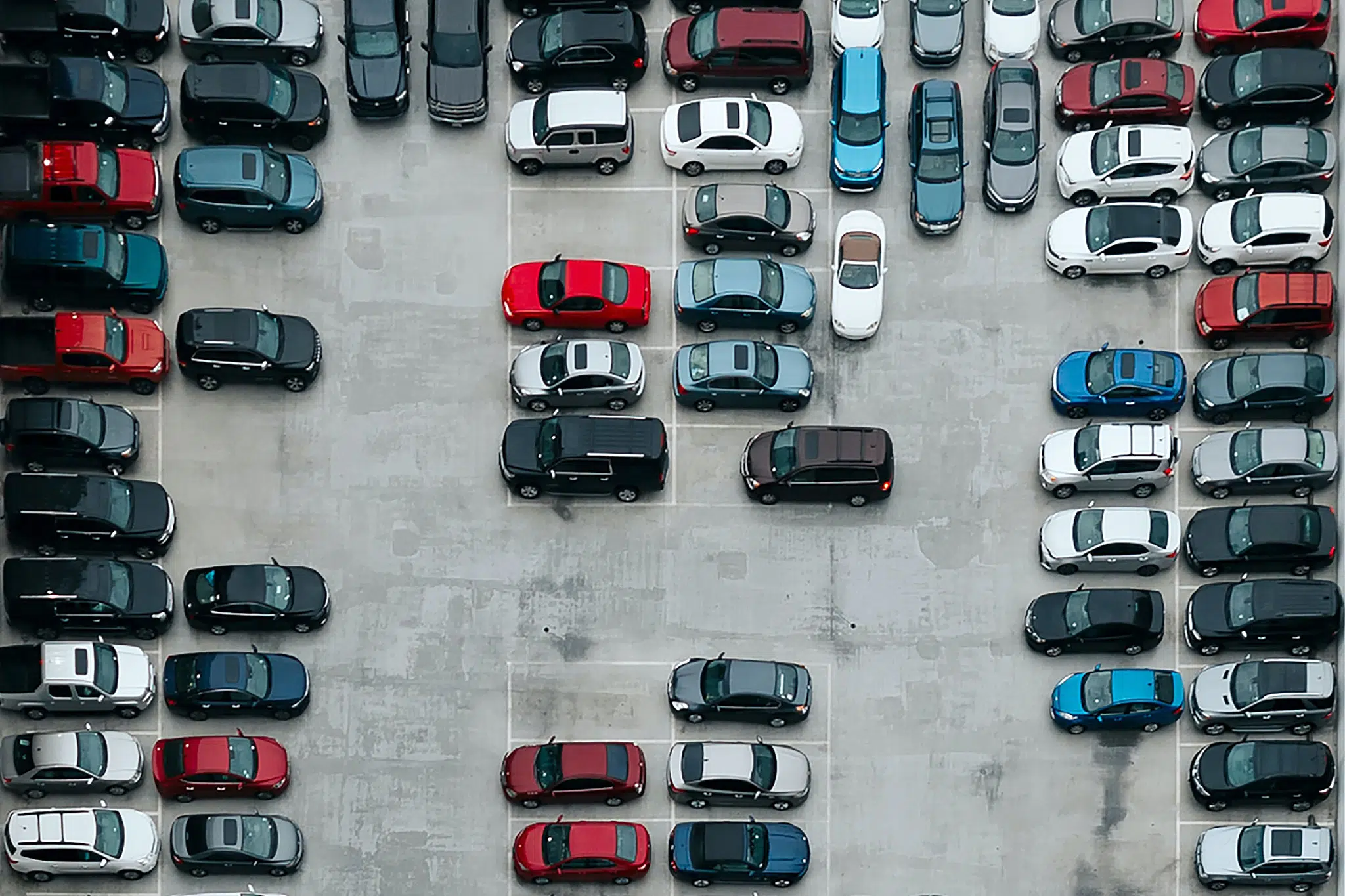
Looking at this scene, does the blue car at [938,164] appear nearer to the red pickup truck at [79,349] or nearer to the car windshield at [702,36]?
the car windshield at [702,36]

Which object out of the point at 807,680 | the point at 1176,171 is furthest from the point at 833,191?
the point at 807,680

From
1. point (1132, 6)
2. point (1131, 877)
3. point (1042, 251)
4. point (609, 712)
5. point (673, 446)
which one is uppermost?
point (1132, 6)

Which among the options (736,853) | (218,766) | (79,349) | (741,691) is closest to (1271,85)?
(741,691)

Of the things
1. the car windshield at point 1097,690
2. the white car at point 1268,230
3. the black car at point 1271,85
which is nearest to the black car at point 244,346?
the car windshield at point 1097,690

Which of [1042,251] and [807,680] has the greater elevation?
[1042,251]

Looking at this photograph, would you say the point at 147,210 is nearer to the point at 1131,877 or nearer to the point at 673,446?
the point at 673,446

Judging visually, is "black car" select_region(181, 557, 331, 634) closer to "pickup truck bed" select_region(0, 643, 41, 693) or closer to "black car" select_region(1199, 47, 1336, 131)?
"pickup truck bed" select_region(0, 643, 41, 693)

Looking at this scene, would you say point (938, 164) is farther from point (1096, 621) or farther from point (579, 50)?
point (1096, 621)
